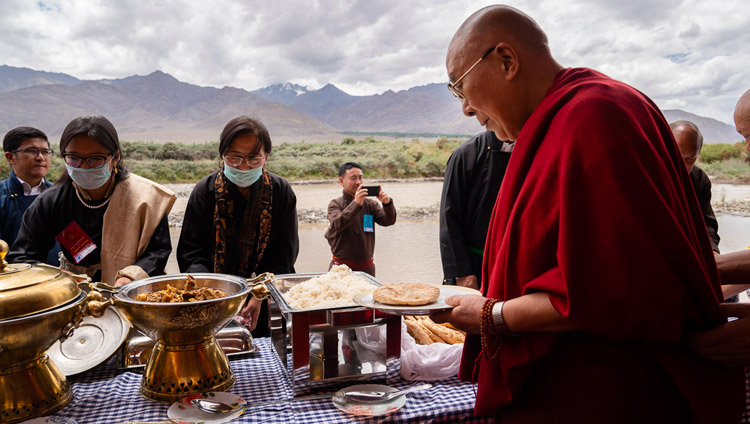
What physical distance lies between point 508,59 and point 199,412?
1.20m

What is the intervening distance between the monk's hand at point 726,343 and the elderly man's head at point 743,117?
3.58 ft

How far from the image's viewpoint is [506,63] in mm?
1143

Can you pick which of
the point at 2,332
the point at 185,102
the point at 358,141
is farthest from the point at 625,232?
the point at 185,102

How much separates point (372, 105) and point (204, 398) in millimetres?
16398

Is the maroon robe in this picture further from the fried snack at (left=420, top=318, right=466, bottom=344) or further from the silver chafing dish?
the fried snack at (left=420, top=318, right=466, bottom=344)

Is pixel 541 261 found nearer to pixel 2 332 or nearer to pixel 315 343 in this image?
pixel 315 343

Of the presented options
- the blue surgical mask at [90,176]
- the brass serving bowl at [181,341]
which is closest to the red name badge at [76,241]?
the blue surgical mask at [90,176]

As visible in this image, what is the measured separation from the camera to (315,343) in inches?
55.2

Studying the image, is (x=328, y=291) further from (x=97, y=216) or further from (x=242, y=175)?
(x=97, y=216)

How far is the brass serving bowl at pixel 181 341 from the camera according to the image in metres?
1.21

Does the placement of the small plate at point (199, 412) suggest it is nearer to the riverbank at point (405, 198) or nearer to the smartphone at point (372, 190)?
the smartphone at point (372, 190)

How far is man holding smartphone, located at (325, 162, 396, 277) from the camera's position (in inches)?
166

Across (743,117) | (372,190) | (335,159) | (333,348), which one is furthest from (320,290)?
(335,159)

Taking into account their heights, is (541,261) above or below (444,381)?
above
